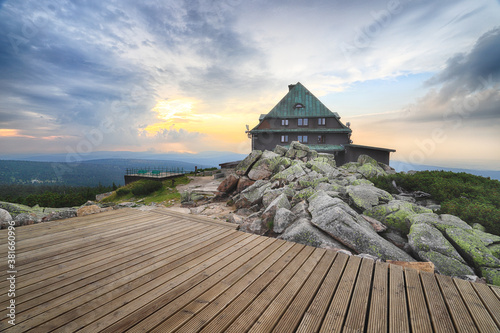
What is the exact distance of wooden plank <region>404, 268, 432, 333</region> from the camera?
8.13ft

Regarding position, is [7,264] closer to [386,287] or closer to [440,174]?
[386,287]

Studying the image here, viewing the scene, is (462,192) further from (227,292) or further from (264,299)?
(227,292)

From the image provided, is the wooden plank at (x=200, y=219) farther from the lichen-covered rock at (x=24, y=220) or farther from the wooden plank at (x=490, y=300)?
the wooden plank at (x=490, y=300)

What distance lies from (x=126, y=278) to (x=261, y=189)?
9474mm

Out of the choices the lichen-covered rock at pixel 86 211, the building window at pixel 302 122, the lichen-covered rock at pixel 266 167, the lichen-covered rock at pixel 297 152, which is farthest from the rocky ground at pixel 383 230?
the building window at pixel 302 122

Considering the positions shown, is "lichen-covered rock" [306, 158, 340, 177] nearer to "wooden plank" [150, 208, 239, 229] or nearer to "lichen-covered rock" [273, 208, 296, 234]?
"lichen-covered rock" [273, 208, 296, 234]

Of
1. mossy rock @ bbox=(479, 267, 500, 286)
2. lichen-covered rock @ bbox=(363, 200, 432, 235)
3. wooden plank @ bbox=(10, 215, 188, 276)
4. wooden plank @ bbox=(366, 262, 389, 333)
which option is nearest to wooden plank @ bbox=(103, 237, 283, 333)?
wooden plank @ bbox=(366, 262, 389, 333)

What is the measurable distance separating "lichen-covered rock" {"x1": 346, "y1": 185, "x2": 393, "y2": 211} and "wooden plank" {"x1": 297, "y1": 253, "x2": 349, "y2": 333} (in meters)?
4.63

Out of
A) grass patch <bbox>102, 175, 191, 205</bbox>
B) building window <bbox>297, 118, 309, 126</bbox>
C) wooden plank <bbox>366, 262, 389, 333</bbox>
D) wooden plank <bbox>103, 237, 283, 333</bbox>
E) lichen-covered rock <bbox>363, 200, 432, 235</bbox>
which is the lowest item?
grass patch <bbox>102, 175, 191, 205</bbox>

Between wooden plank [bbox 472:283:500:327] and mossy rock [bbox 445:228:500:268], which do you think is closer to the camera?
wooden plank [bbox 472:283:500:327]

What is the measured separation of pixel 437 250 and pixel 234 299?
521cm

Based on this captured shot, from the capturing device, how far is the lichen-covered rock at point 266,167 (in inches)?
611

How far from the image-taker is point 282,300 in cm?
289

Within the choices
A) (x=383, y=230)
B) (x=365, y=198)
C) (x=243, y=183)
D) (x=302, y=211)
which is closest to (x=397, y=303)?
(x=383, y=230)
